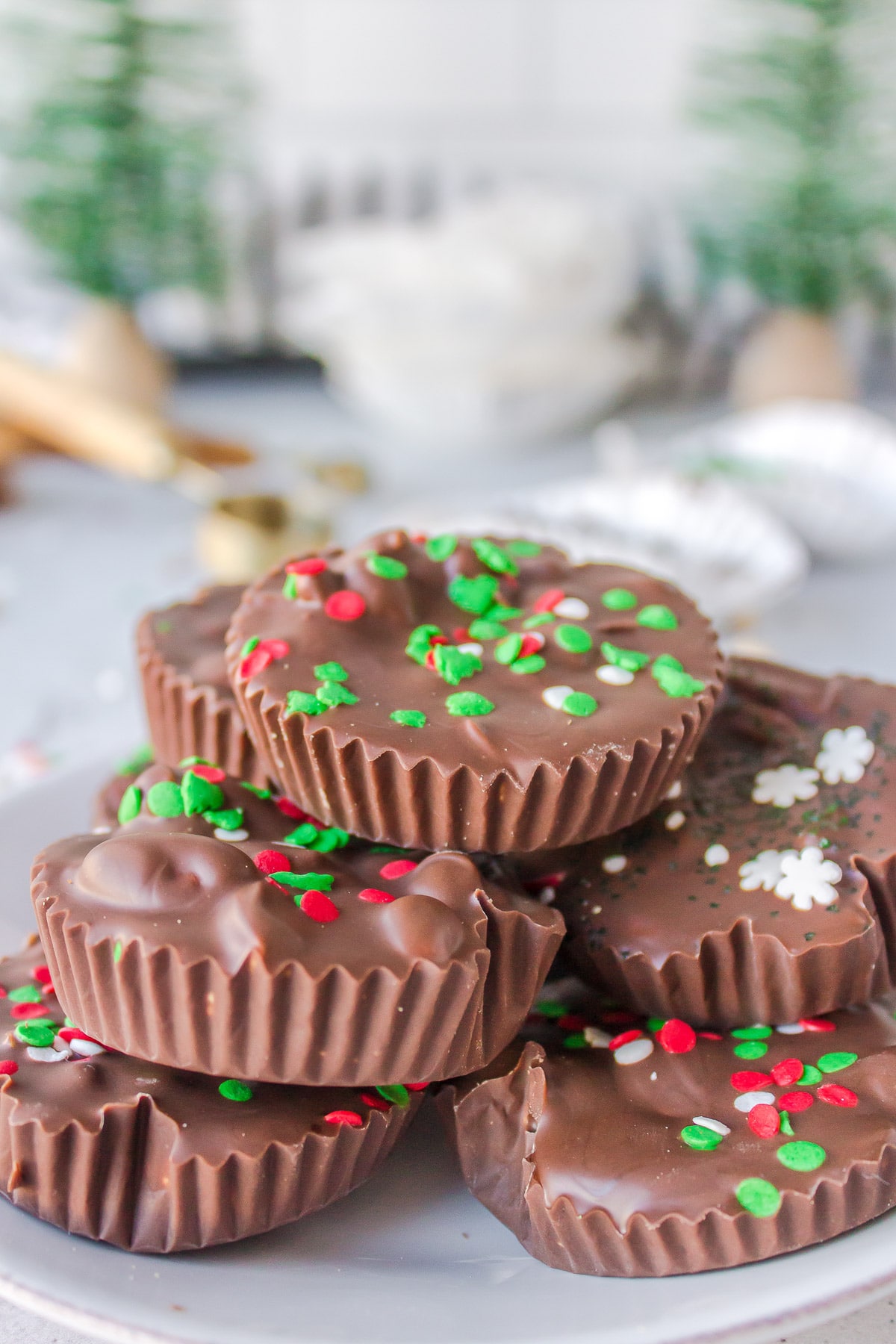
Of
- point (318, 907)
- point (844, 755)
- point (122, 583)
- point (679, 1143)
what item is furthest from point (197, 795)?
point (122, 583)

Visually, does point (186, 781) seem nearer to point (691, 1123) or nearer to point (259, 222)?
point (691, 1123)

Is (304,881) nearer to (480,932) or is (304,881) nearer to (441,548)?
(480,932)

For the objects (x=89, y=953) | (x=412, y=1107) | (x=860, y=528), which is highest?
(x=89, y=953)

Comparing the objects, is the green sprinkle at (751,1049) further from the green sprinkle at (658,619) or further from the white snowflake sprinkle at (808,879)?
the green sprinkle at (658,619)

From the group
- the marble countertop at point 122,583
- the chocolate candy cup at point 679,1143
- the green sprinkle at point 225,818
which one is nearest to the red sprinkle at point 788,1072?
the chocolate candy cup at point 679,1143

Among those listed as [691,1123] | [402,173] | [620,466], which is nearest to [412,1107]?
[691,1123]
